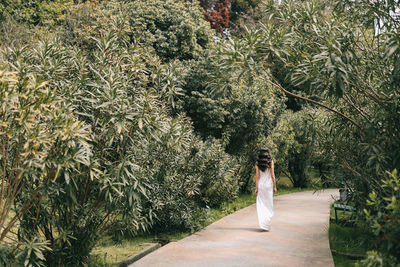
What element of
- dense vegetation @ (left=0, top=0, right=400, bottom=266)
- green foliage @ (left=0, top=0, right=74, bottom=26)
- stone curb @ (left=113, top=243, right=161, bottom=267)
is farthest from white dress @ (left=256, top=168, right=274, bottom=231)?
green foliage @ (left=0, top=0, right=74, bottom=26)

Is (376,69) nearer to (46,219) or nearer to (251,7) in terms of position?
(46,219)

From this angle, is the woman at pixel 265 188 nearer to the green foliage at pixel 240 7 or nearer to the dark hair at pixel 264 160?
the dark hair at pixel 264 160

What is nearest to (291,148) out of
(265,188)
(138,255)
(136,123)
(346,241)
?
(265,188)

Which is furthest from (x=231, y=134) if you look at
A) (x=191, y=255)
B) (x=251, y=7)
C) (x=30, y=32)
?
(x=251, y=7)

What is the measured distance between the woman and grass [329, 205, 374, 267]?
56.5 inches

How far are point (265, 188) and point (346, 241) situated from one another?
218 cm

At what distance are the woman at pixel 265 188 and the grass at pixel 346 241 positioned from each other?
143 centimetres

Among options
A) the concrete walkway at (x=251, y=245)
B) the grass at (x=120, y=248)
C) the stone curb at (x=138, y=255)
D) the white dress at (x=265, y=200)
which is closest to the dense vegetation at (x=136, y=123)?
the grass at (x=120, y=248)

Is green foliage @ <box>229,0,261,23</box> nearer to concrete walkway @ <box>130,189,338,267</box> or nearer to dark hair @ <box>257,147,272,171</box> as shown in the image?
dark hair @ <box>257,147,272,171</box>

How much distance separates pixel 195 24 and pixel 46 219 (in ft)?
34.8

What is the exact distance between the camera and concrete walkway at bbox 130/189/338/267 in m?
6.74

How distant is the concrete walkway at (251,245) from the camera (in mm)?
6738

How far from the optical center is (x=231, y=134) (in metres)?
13.6

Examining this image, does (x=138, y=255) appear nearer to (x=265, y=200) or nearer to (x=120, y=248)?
(x=120, y=248)
